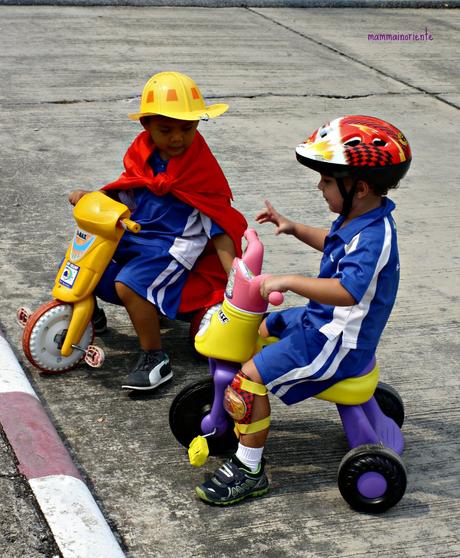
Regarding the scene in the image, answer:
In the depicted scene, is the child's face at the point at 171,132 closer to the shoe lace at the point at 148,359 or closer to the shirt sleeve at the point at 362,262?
the shoe lace at the point at 148,359

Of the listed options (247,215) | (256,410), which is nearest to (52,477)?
(256,410)

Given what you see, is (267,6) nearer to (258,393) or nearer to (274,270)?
(274,270)

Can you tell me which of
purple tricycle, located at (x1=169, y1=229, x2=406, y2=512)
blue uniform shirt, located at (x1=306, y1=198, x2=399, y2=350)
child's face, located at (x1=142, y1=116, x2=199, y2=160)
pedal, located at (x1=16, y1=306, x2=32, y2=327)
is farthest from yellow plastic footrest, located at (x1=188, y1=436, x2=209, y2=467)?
child's face, located at (x1=142, y1=116, x2=199, y2=160)

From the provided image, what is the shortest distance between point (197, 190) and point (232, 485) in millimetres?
1364

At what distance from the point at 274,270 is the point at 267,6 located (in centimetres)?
701

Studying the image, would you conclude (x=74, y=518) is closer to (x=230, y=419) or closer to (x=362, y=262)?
(x=230, y=419)

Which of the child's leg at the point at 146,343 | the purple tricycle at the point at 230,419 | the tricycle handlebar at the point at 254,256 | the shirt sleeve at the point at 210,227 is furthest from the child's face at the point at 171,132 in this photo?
the tricycle handlebar at the point at 254,256

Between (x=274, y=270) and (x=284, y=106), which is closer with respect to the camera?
(x=274, y=270)

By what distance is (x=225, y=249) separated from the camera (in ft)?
14.3

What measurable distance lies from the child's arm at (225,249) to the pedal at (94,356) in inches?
25.5

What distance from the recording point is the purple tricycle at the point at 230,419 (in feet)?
11.4

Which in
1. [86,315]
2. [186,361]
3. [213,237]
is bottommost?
[186,361]

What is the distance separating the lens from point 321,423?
160 inches

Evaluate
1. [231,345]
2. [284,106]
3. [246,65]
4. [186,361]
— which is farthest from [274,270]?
[246,65]
